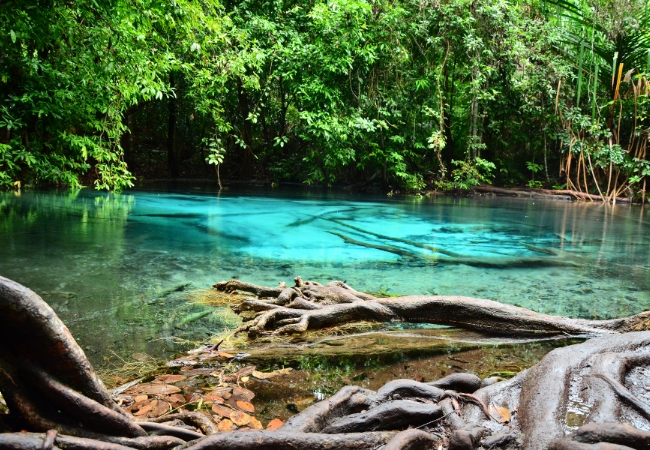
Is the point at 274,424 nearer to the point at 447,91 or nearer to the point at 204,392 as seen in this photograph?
the point at 204,392

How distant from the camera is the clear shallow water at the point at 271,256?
12.4 feet

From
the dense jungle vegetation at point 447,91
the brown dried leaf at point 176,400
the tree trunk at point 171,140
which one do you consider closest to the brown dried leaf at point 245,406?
the brown dried leaf at point 176,400

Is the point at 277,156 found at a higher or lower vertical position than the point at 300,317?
higher

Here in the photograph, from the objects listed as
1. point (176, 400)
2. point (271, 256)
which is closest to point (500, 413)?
point (176, 400)

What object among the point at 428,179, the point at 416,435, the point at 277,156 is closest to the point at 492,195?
the point at 428,179

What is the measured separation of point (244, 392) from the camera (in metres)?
2.30

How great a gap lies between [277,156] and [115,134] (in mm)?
12175

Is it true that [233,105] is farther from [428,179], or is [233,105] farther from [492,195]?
[492,195]

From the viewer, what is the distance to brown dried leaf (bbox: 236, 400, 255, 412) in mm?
2143

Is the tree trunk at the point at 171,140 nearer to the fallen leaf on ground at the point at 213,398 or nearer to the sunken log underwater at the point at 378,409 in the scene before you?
the fallen leaf on ground at the point at 213,398

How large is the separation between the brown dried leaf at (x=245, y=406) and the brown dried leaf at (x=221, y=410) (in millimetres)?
62

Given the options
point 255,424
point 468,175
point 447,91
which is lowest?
point 255,424

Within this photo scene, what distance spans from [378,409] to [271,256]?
4.47 m

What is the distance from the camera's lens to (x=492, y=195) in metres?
16.5
